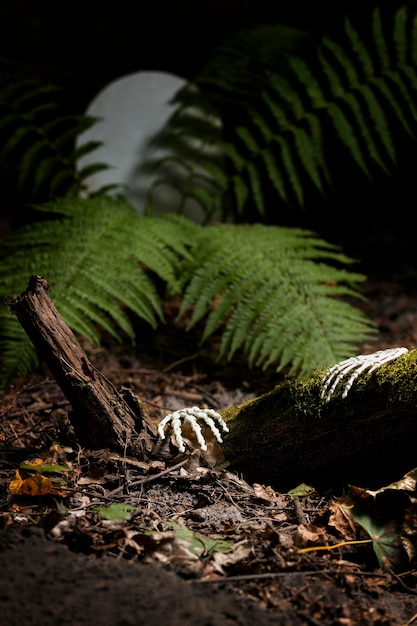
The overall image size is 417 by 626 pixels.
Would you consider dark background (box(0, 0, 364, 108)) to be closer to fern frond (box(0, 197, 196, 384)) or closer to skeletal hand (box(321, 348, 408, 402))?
fern frond (box(0, 197, 196, 384))

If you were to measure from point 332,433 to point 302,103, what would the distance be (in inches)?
116

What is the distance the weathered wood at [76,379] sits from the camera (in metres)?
1.98

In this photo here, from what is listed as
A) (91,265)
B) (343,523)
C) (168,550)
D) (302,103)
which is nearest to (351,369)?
(343,523)

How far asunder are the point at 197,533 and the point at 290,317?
153 cm

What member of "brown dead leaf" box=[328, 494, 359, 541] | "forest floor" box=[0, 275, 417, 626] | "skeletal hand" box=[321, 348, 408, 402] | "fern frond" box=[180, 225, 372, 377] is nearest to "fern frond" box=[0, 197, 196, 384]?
"fern frond" box=[180, 225, 372, 377]

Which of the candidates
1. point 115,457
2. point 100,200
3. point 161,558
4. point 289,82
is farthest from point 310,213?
point 161,558

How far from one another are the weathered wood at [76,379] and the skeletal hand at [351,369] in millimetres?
608

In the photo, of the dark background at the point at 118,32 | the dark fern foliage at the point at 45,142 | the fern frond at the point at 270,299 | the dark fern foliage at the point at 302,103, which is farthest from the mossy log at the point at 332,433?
the dark background at the point at 118,32

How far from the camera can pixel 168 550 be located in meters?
1.65

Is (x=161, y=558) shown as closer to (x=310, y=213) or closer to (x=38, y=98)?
(x=310, y=213)

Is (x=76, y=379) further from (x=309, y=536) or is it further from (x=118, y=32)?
(x=118, y=32)

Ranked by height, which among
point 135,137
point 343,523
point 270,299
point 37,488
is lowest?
point 343,523

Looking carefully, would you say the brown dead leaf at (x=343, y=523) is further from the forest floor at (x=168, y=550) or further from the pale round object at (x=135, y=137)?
the pale round object at (x=135, y=137)

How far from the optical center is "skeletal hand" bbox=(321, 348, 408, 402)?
6.44ft
